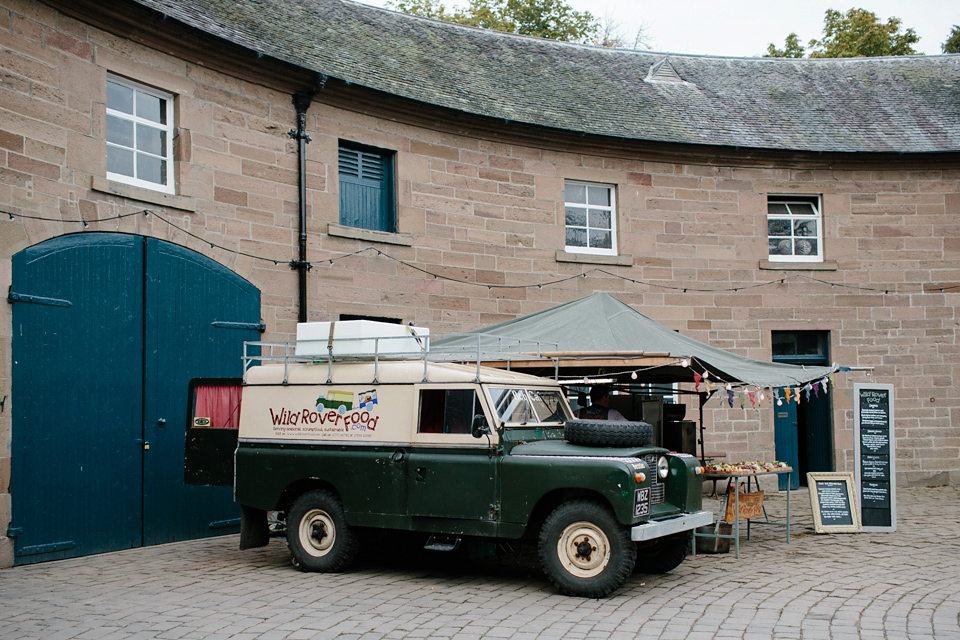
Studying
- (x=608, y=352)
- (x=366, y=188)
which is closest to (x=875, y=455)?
(x=608, y=352)

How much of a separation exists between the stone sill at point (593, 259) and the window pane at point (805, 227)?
333cm

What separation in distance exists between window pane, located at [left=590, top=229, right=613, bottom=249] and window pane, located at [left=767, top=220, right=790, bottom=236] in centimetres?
310

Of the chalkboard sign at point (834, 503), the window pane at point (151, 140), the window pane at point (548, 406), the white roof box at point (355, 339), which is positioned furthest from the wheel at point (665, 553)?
the window pane at point (151, 140)

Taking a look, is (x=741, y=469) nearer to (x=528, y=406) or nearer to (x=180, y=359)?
(x=528, y=406)

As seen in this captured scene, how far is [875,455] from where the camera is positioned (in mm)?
11836

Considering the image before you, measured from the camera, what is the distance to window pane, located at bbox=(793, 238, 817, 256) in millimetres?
16875

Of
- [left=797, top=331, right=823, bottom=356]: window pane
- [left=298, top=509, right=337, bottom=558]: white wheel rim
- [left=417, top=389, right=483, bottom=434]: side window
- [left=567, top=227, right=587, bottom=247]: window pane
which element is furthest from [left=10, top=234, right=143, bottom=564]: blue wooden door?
[left=797, top=331, right=823, bottom=356]: window pane

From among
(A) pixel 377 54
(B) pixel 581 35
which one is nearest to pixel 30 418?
(A) pixel 377 54

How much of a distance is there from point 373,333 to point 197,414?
7.63 feet

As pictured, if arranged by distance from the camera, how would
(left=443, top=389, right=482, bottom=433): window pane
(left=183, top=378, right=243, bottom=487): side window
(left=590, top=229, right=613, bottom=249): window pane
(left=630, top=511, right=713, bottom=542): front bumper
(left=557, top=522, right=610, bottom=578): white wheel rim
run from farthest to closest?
(left=590, top=229, right=613, bottom=249): window pane, (left=183, top=378, right=243, bottom=487): side window, (left=443, top=389, right=482, bottom=433): window pane, (left=557, top=522, right=610, bottom=578): white wheel rim, (left=630, top=511, right=713, bottom=542): front bumper

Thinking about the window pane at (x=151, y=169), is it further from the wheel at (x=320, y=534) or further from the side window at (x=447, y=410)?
the side window at (x=447, y=410)

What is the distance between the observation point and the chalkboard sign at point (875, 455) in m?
11.6

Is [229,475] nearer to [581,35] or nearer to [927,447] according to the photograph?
[927,447]

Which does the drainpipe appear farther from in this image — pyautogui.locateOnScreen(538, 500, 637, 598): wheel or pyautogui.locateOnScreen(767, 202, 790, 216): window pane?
pyautogui.locateOnScreen(767, 202, 790, 216): window pane
